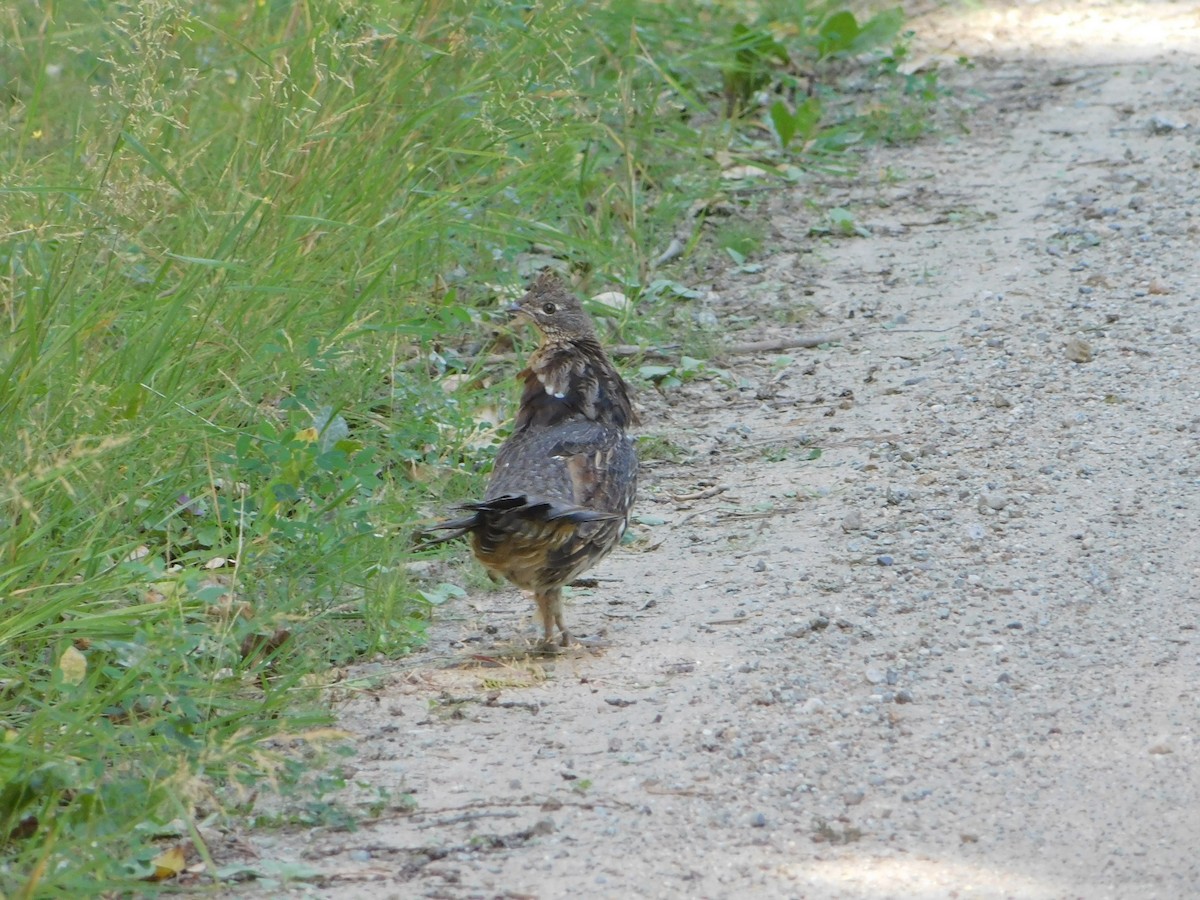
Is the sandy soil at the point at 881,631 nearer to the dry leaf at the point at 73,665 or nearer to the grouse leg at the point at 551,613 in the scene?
the grouse leg at the point at 551,613

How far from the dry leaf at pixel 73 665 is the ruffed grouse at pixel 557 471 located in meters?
1.07

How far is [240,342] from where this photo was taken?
5652 millimetres

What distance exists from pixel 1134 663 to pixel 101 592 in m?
2.87

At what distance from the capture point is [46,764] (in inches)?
148

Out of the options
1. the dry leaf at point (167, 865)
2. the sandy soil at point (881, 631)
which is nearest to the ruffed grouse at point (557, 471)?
the sandy soil at point (881, 631)

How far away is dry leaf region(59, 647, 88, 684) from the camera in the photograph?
4.29 meters

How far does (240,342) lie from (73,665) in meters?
1.63

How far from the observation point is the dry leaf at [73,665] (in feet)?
14.1

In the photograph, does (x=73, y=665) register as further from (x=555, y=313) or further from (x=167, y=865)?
(x=555, y=313)

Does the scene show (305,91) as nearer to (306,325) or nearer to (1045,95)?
(306,325)

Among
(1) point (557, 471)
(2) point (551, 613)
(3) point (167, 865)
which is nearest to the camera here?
(3) point (167, 865)

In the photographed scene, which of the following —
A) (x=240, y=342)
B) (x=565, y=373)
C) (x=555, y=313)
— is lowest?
(x=565, y=373)

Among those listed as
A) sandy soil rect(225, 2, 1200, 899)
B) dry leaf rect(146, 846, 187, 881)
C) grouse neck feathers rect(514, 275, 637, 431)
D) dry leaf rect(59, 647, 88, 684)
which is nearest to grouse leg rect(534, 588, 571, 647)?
sandy soil rect(225, 2, 1200, 899)

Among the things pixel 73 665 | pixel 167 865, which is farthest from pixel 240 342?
pixel 167 865
